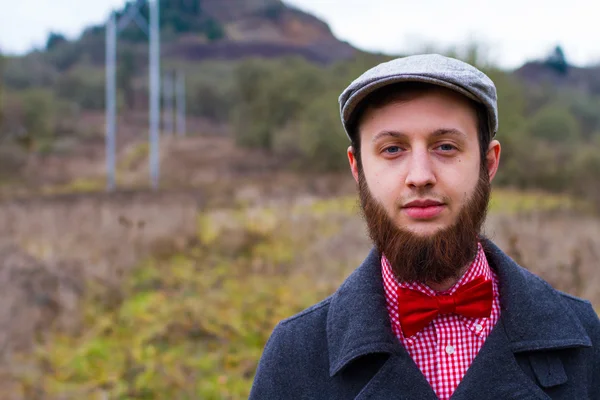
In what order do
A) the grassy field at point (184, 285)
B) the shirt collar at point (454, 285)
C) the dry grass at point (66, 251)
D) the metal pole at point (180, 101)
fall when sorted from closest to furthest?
the shirt collar at point (454, 285) → the grassy field at point (184, 285) → the dry grass at point (66, 251) → the metal pole at point (180, 101)

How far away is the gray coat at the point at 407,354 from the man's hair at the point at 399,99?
348mm

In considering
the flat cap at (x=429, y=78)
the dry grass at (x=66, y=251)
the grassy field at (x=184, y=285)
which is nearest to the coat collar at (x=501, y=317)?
the flat cap at (x=429, y=78)

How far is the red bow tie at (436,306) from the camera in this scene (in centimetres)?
174

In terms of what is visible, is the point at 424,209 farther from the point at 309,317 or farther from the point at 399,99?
the point at 309,317

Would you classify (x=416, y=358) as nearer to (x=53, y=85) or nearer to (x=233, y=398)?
(x=233, y=398)

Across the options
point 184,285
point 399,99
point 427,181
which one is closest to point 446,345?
point 427,181

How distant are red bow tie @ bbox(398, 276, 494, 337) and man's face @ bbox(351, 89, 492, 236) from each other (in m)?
0.17

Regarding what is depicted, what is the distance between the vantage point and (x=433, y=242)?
5.81ft

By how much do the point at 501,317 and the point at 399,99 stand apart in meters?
0.65

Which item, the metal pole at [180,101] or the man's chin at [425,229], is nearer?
the man's chin at [425,229]

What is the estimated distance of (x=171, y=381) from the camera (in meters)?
5.35

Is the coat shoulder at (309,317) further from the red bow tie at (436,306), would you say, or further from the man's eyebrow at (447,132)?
the man's eyebrow at (447,132)

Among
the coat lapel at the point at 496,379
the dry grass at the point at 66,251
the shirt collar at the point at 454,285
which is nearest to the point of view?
the coat lapel at the point at 496,379

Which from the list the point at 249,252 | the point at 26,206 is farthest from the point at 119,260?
the point at 26,206
